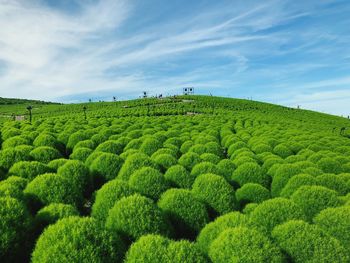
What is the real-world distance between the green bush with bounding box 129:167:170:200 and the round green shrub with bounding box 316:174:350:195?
5603 millimetres

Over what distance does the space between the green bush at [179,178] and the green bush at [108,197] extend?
2.72 m

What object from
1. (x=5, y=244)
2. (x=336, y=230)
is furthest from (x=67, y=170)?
(x=336, y=230)

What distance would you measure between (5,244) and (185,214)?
4.08 m

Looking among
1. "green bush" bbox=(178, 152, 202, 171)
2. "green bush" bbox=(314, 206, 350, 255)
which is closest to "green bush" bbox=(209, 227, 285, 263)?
"green bush" bbox=(314, 206, 350, 255)

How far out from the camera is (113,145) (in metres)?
16.1

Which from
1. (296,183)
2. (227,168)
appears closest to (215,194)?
(296,183)

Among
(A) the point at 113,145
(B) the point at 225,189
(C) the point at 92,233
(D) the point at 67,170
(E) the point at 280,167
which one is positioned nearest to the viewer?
(C) the point at 92,233

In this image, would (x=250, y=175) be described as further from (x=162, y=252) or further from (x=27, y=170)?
(x=27, y=170)

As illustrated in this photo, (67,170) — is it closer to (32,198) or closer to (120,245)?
(32,198)

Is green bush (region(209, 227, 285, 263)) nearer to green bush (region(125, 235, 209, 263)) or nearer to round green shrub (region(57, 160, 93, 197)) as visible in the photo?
green bush (region(125, 235, 209, 263))

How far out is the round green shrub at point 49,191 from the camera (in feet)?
26.9

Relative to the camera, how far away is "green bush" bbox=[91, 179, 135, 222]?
7.87 metres

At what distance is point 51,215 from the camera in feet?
22.3

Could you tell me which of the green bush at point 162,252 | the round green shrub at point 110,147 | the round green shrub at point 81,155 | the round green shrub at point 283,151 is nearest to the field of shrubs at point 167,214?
the green bush at point 162,252
